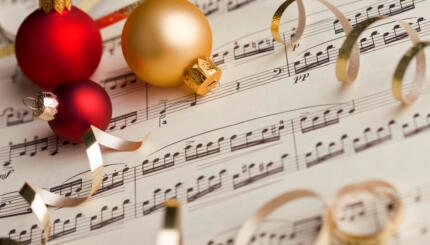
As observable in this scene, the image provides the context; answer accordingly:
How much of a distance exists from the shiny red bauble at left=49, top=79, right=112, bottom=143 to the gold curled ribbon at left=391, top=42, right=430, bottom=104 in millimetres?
394

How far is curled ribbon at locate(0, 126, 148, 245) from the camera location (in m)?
0.83

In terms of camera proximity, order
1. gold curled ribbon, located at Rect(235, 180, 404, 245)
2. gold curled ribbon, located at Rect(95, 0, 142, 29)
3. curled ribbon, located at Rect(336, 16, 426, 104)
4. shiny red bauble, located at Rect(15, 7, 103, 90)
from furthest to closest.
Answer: gold curled ribbon, located at Rect(95, 0, 142, 29)
shiny red bauble, located at Rect(15, 7, 103, 90)
curled ribbon, located at Rect(336, 16, 426, 104)
gold curled ribbon, located at Rect(235, 180, 404, 245)

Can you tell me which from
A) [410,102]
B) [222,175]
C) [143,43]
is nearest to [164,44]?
[143,43]

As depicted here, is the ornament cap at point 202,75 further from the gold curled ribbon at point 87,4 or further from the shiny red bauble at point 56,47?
the gold curled ribbon at point 87,4

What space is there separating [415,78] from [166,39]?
33 cm

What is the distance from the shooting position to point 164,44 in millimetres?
862

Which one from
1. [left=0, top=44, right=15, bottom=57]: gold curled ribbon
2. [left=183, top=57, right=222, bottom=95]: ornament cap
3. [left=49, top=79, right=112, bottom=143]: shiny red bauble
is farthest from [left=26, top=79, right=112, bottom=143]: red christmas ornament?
[left=0, top=44, right=15, bottom=57]: gold curled ribbon

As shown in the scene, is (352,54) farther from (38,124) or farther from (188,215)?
(38,124)

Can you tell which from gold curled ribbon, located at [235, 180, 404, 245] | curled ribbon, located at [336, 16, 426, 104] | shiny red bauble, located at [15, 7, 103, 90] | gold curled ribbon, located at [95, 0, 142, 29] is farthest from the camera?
gold curled ribbon, located at [95, 0, 142, 29]

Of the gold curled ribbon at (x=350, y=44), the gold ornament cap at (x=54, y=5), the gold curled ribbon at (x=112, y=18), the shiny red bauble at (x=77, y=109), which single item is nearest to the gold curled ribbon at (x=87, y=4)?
the gold curled ribbon at (x=112, y=18)

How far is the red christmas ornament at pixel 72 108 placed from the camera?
0.86 m

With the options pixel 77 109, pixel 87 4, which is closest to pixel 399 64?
pixel 77 109

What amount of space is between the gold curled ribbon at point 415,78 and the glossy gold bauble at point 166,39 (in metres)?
0.27

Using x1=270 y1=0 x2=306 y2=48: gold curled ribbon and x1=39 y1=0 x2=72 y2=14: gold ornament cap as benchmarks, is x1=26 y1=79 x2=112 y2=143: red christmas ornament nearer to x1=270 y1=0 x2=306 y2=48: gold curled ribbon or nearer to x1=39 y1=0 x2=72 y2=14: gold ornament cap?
x1=39 y1=0 x2=72 y2=14: gold ornament cap
